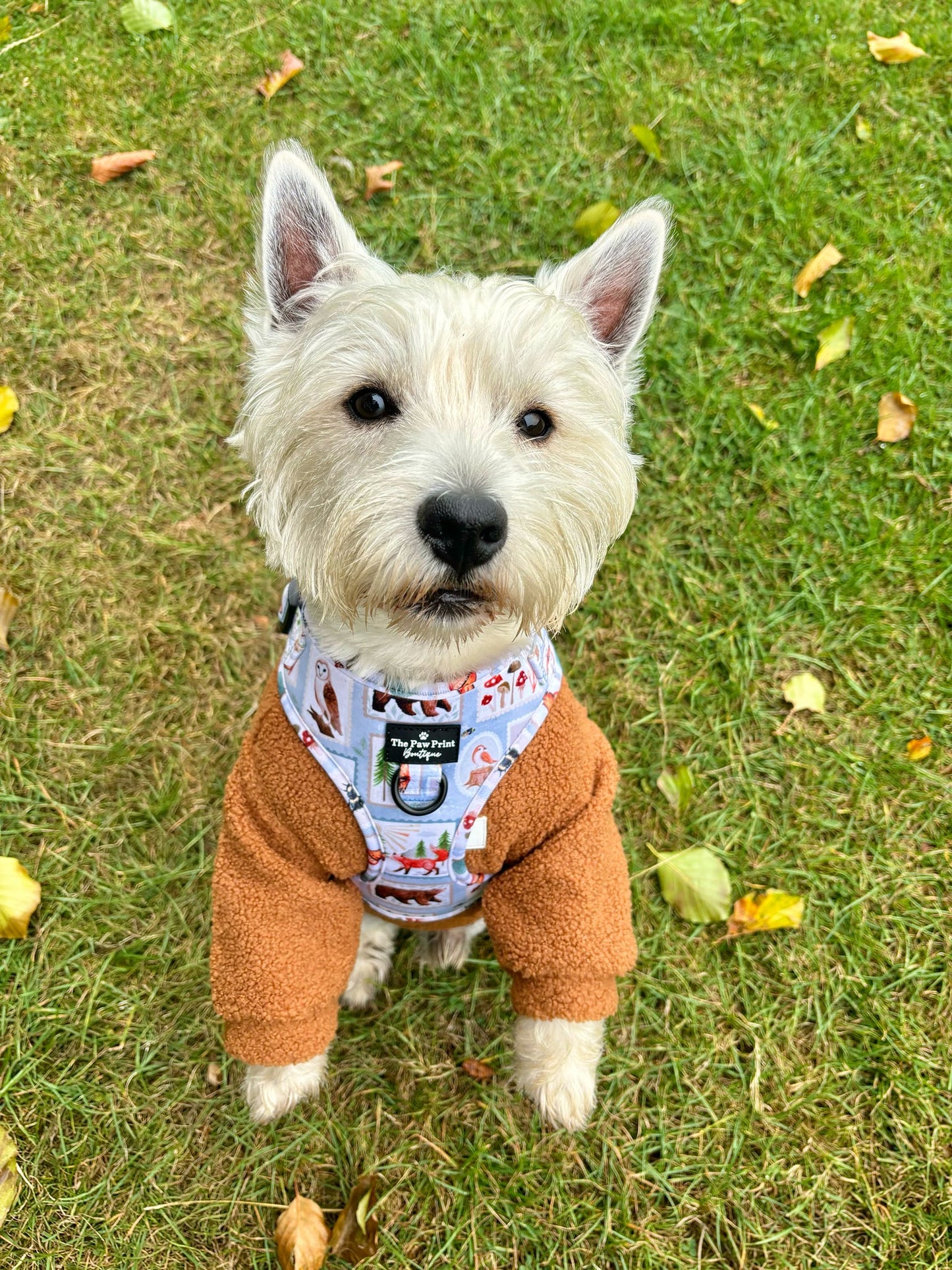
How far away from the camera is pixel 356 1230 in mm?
2742

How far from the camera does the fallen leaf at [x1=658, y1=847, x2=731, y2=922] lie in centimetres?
315

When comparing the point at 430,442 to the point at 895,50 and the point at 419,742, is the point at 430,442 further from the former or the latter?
the point at 895,50

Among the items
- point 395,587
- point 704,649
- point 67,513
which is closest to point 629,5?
point 704,649

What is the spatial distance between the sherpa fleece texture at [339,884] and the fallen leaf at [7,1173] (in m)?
1.05

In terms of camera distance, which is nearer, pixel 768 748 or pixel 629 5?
pixel 768 748

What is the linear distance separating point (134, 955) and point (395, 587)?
1979 mm

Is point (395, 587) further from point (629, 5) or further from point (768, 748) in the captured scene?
point (629, 5)

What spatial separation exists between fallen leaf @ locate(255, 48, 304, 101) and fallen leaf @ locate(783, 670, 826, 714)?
3.46m

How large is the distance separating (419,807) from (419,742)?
0.55ft

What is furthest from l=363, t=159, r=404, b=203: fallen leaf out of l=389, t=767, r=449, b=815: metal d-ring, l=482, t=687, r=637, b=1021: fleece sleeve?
l=389, t=767, r=449, b=815: metal d-ring

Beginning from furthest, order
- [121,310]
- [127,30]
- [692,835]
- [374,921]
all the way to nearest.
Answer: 1. [127,30]
2. [121,310]
3. [692,835]
4. [374,921]

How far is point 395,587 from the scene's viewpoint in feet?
6.17

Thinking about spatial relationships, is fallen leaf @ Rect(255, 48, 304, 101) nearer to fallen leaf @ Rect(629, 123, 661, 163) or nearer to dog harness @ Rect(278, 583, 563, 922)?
fallen leaf @ Rect(629, 123, 661, 163)

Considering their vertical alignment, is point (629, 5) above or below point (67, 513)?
above
